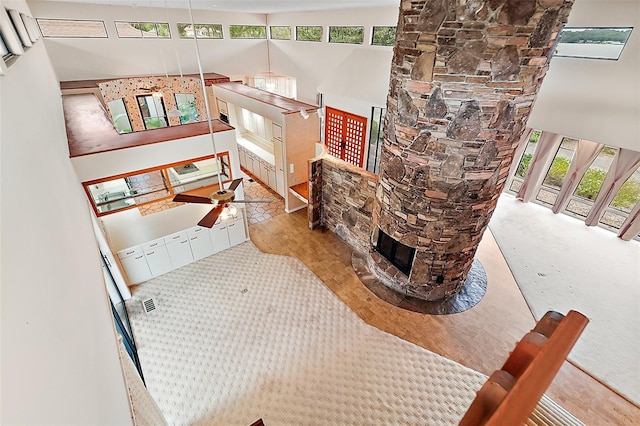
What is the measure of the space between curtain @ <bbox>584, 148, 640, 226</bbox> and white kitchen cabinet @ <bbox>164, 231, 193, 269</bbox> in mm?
9134

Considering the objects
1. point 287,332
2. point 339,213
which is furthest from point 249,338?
point 339,213

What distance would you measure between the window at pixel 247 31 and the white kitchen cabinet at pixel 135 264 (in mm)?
8782

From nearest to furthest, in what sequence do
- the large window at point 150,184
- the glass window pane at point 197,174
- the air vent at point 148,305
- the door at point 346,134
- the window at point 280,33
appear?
the large window at point 150,184 < the air vent at point 148,305 < the glass window pane at point 197,174 < the door at point 346,134 < the window at point 280,33

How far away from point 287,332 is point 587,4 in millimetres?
7802

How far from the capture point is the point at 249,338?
4.74 m

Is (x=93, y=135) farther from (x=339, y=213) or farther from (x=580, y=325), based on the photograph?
(x=580, y=325)

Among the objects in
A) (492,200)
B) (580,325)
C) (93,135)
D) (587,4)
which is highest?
(587,4)

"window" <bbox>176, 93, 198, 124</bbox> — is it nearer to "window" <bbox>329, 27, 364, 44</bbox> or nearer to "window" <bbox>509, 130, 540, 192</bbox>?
"window" <bbox>329, 27, 364, 44</bbox>

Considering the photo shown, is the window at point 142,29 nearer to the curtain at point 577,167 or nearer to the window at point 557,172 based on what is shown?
the window at point 557,172

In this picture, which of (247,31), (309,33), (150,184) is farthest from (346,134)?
(247,31)

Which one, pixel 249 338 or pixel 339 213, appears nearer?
pixel 249 338

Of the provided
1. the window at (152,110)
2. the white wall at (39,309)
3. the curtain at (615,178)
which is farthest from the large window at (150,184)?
the curtain at (615,178)

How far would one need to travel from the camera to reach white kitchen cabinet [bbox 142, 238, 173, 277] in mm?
5523

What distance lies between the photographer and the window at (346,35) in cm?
804
